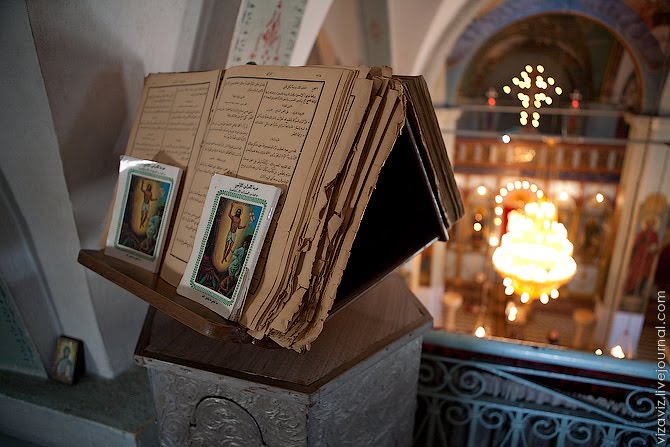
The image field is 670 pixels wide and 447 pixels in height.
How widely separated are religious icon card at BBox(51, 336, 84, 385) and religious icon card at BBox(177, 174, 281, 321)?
37.4 inches

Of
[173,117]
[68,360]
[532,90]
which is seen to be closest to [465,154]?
[532,90]

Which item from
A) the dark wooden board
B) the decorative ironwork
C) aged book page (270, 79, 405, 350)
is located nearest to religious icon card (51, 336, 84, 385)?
the dark wooden board

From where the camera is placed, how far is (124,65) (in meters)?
1.55

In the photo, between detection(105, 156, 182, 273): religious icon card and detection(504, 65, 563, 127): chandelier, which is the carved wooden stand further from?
detection(504, 65, 563, 127): chandelier

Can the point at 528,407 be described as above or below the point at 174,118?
below

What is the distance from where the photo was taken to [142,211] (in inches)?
52.2

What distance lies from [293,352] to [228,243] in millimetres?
335

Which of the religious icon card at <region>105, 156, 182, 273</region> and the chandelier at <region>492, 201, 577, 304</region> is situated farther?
the chandelier at <region>492, 201, 577, 304</region>

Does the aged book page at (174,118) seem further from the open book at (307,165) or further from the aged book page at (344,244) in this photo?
the aged book page at (344,244)

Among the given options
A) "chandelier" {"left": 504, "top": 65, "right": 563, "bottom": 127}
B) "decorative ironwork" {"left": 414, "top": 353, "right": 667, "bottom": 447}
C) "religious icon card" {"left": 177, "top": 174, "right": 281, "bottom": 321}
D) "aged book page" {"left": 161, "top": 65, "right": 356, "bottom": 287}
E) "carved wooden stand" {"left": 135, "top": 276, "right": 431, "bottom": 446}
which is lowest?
"decorative ironwork" {"left": 414, "top": 353, "right": 667, "bottom": 447}

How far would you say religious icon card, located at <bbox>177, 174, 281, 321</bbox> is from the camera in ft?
3.41

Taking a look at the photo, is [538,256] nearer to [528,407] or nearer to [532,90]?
[532,90]

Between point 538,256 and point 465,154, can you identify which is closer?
point 538,256

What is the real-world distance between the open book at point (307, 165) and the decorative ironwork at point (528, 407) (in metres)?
1.10
